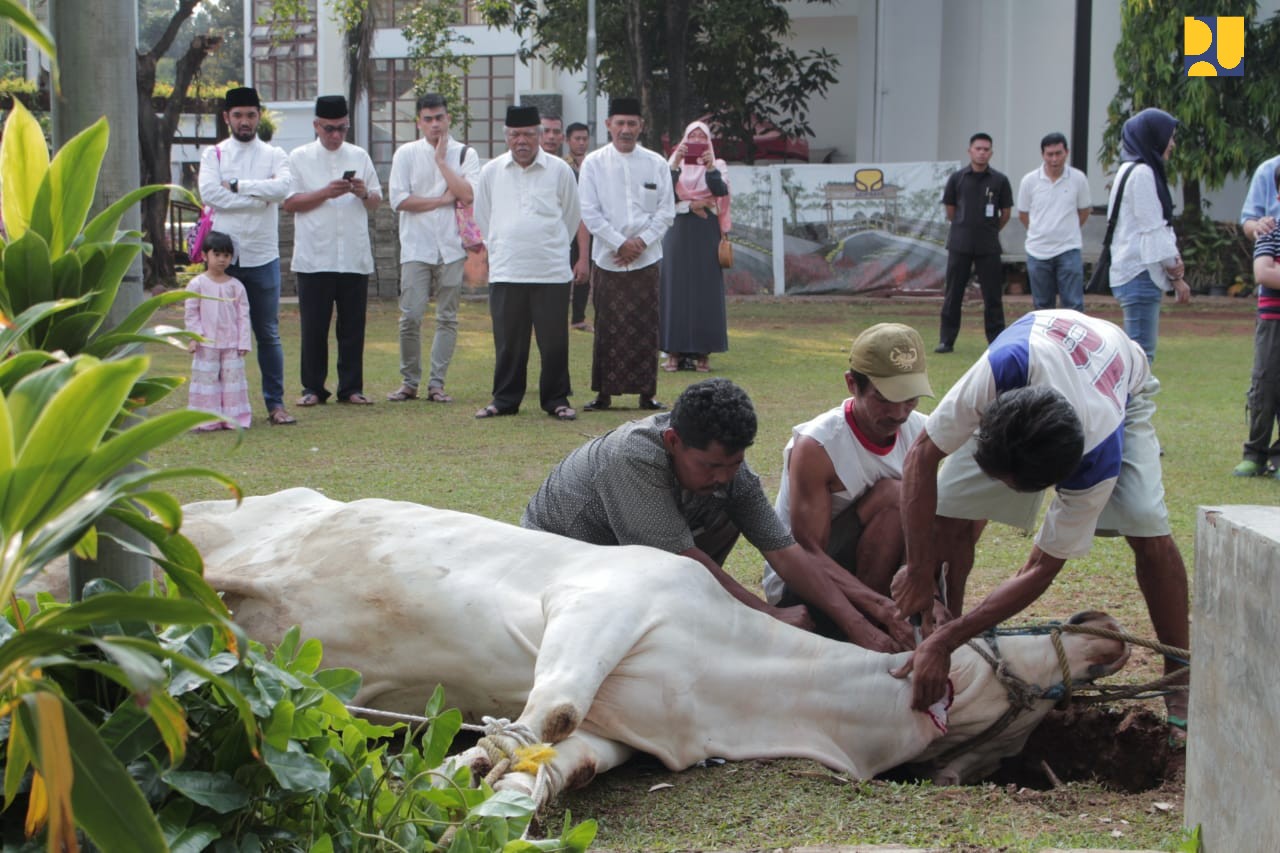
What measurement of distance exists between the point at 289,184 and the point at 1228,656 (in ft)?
23.3

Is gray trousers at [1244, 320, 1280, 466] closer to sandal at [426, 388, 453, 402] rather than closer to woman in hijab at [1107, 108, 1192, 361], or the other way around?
woman in hijab at [1107, 108, 1192, 361]

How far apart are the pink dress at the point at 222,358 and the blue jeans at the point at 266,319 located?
182 millimetres

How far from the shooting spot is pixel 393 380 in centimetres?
1090

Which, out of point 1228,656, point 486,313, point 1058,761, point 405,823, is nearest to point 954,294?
point 486,313

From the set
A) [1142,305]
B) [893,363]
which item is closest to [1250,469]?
[1142,305]

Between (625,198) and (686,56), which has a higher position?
(686,56)

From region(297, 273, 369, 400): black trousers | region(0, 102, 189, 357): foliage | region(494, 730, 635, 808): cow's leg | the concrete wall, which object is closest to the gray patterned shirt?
Result: region(494, 730, 635, 808): cow's leg

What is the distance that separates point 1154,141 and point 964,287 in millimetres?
4387

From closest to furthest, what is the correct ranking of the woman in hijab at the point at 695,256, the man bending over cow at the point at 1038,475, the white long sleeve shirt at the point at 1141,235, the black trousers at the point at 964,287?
1. the man bending over cow at the point at 1038,475
2. the white long sleeve shirt at the point at 1141,235
3. the woman in hijab at the point at 695,256
4. the black trousers at the point at 964,287

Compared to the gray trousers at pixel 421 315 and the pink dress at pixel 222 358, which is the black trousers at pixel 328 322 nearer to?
the gray trousers at pixel 421 315

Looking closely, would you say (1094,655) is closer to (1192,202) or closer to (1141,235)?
(1141,235)

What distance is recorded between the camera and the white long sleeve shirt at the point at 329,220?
9.14m

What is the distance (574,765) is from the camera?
3.29 meters

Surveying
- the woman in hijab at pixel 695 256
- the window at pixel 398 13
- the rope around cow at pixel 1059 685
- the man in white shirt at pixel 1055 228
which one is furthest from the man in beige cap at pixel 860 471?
the window at pixel 398 13
